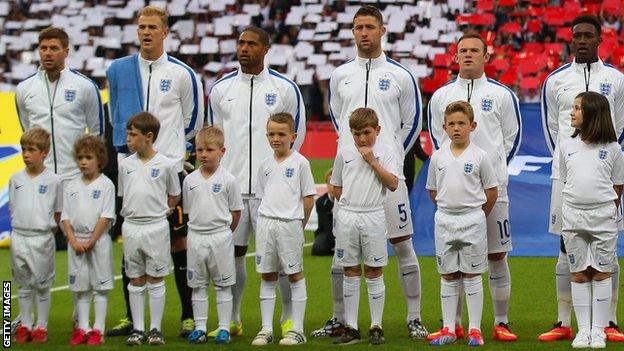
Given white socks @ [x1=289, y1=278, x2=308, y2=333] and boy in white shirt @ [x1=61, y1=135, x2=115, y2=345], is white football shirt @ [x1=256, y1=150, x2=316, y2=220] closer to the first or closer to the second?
white socks @ [x1=289, y1=278, x2=308, y2=333]

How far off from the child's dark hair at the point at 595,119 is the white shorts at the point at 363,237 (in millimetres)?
1462

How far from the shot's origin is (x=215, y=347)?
28.5 feet

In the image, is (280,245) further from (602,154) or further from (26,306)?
(602,154)

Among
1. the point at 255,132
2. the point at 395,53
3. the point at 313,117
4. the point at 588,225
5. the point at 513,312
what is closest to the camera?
the point at 588,225

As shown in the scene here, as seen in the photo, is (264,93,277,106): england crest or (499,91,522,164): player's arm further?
(264,93,277,106): england crest

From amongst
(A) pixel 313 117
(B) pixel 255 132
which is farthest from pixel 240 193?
(A) pixel 313 117

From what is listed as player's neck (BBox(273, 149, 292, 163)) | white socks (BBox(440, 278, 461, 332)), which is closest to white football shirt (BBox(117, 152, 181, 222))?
player's neck (BBox(273, 149, 292, 163))

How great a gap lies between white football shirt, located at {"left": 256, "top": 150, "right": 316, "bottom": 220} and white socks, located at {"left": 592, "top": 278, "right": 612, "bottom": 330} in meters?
1.98

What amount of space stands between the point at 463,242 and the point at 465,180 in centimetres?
41

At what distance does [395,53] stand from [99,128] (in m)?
17.2

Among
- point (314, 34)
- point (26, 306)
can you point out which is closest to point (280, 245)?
point (26, 306)

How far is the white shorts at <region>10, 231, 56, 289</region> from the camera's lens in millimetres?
8953

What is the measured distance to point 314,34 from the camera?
28.0 m

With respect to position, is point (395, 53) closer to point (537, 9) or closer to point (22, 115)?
point (537, 9)
